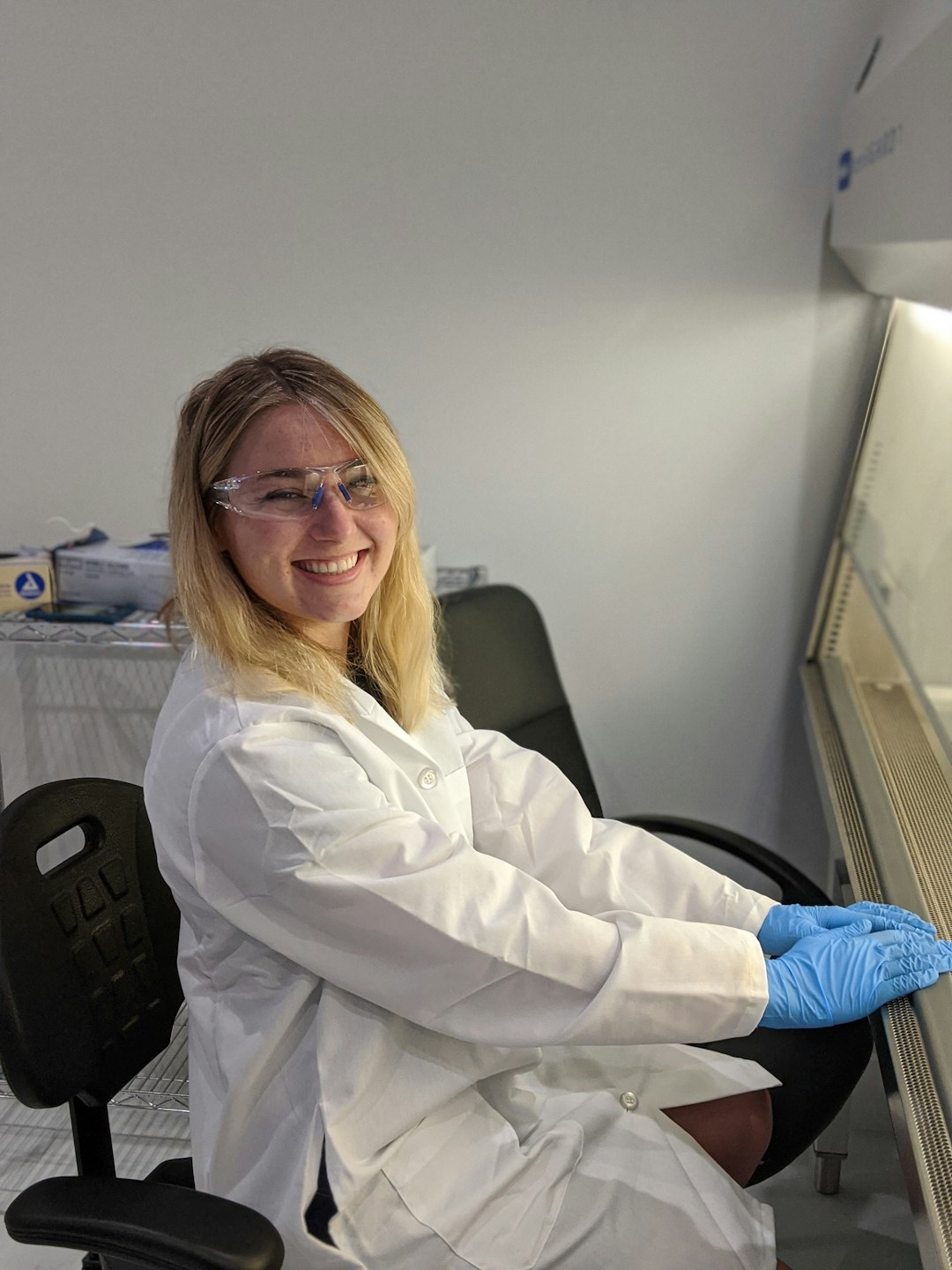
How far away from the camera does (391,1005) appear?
3.87 feet

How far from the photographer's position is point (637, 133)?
2.15m

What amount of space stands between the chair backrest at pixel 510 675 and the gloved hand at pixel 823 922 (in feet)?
2.16

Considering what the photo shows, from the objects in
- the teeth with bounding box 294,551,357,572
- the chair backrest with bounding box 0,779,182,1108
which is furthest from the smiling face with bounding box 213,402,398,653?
the chair backrest with bounding box 0,779,182,1108

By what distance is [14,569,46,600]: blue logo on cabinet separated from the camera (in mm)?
2195

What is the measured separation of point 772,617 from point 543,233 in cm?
94

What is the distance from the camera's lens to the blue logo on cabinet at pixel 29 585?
2195 millimetres

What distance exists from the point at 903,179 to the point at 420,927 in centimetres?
120

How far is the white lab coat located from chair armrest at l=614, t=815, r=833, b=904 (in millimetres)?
545

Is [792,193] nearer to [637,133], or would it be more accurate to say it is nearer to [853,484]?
[637,133]

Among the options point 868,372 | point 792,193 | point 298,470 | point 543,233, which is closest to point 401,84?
point 543,233

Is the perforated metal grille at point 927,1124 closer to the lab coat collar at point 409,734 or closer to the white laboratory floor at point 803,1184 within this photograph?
the lab coat collar at point 409,734

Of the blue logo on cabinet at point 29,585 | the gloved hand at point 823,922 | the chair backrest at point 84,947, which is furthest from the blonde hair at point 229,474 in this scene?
the blue logo on cabinet at point 29,585

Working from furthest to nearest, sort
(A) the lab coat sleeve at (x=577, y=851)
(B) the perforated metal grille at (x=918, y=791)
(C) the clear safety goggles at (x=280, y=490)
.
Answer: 1. (A) the lab coat sleeve at (x=577, y=851)
2. (B) the perforated metal grille at (x=918, y=791)
3. (C) the clear safety goggles at (x=280, y=490)

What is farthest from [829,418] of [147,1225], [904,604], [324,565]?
[147,1225]
